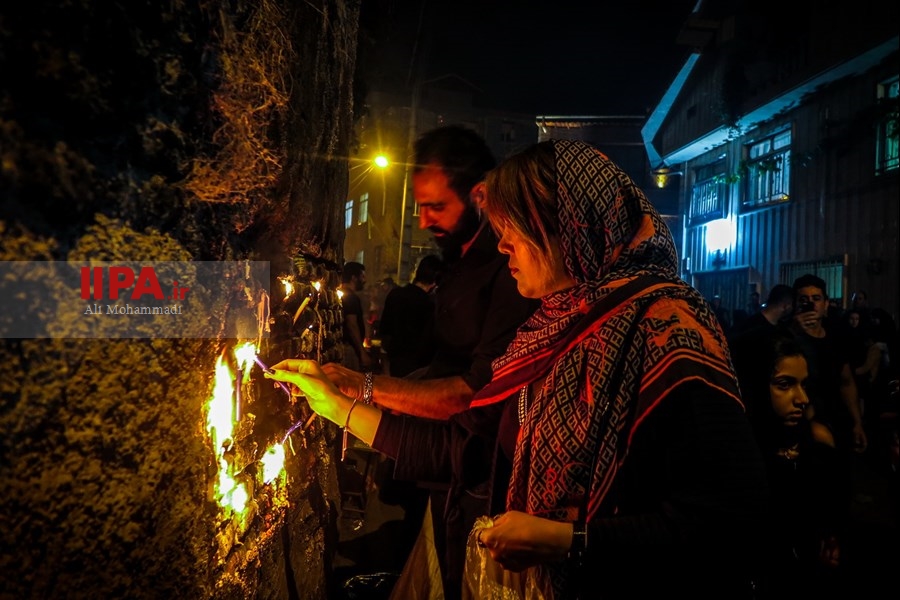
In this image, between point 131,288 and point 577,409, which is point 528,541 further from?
point 131,288

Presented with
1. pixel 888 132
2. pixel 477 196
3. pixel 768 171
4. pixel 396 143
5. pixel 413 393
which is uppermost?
Answer: pixel 396 143

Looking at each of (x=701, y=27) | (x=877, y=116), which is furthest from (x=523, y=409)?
(x=701, y=27)

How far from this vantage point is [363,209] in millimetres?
27656

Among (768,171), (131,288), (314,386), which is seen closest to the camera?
(131,288)

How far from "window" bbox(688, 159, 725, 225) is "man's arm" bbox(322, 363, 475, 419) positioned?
16.7 m

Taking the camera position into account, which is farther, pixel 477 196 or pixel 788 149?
pixel 788 149

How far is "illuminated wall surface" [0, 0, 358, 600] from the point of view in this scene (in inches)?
39.3

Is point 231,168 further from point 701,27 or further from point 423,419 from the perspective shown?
point 701,27

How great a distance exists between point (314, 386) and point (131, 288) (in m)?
1.04

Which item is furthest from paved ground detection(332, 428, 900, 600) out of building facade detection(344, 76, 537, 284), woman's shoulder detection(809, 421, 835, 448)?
building facade detection(344, 76, 537, 284)

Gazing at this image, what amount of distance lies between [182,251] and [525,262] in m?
1.04

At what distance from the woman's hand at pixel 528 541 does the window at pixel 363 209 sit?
26034 millimetres

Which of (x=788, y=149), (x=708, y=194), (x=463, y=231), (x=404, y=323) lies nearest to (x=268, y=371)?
(x=463, y=231)

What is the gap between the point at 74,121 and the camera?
1048 millimetres
